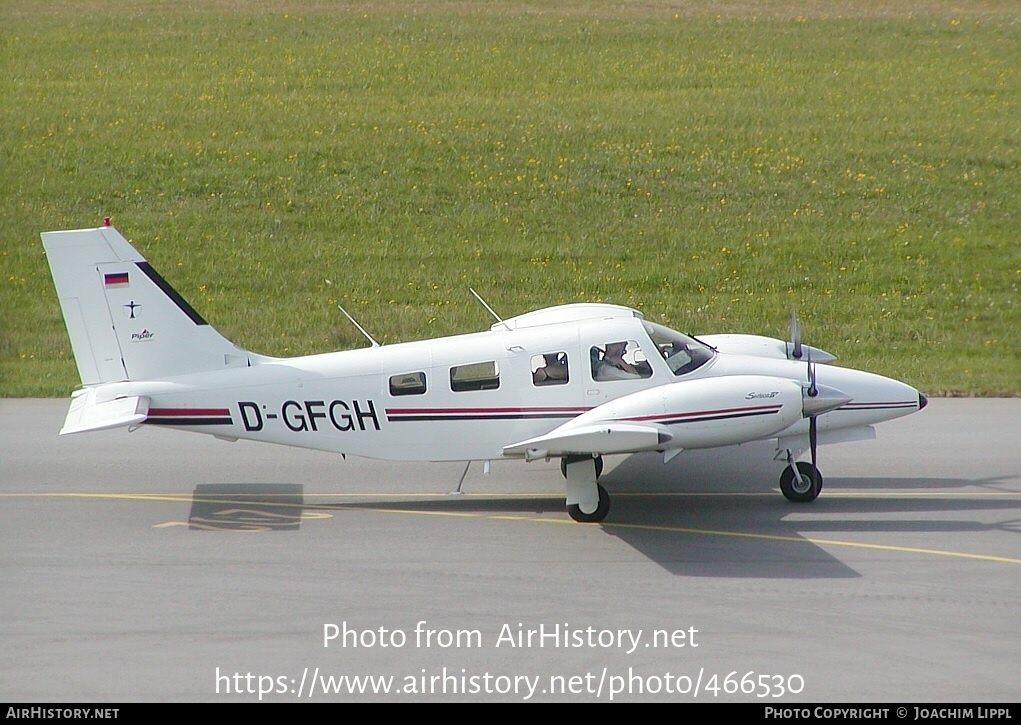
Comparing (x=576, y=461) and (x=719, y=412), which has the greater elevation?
(x=719, y=412)

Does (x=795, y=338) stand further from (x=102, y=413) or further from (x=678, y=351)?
(x=102, y=413)

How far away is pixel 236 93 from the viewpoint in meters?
36.6

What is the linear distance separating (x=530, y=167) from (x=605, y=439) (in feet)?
67.7

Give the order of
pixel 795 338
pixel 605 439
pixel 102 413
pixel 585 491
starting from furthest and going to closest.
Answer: pixel 795 338 → pixel 585 491 → pixel 102 413 → pixel 605 439

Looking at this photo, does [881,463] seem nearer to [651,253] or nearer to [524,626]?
[524,626]

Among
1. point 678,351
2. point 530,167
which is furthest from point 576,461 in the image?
point 530,167

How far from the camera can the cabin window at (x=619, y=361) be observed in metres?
13.7

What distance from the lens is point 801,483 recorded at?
13.9 meters

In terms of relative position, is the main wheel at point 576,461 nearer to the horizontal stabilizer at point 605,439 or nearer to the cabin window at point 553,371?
the horizontal stabilizer at point 605,439

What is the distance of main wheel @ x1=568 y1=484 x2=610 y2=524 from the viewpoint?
1333cm

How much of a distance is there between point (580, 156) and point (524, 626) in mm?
23404

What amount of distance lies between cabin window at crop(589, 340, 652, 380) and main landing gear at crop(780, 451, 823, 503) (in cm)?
210

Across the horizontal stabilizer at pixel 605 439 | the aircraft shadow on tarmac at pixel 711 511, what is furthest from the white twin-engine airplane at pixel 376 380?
the horizontal stabilizer at pixel 605 439

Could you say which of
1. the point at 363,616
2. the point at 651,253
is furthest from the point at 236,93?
the point at 363,616
